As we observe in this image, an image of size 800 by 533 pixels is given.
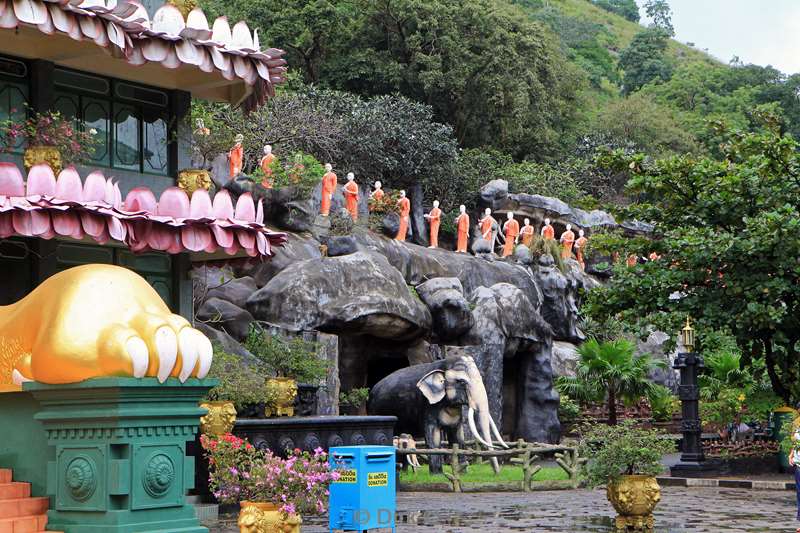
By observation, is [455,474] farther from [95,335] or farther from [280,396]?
[95,335]

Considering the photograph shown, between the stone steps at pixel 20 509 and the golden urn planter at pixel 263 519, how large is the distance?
200cm

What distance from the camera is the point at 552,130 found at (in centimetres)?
6512

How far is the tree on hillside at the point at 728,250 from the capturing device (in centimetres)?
2211

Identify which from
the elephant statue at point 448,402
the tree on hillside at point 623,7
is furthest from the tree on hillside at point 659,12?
the elephant statue at point 448,402

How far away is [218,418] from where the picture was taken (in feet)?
55.7

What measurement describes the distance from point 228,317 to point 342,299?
10.0 ft

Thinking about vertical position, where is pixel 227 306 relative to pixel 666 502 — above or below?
above

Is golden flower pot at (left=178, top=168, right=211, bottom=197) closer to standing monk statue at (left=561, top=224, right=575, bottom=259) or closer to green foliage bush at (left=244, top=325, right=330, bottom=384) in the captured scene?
green foliage bush at (left=244, top=325, right=330, bottom=384)

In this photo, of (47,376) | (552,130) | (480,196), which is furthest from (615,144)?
(47,376)

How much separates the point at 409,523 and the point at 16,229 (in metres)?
6.49

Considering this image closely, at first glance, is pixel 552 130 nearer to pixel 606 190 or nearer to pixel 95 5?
pixel 606 190

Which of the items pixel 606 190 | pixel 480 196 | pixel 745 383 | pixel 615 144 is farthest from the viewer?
pixel 615 144

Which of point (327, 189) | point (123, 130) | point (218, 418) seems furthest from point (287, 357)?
point (327, 189)

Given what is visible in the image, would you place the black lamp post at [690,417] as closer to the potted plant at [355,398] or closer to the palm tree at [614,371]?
the palm tree at [614,371]
